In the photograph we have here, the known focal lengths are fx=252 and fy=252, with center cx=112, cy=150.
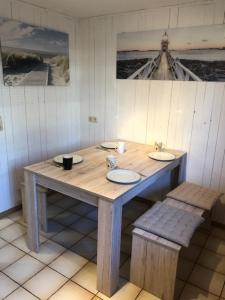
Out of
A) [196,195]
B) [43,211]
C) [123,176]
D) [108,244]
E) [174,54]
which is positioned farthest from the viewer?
[174,54]

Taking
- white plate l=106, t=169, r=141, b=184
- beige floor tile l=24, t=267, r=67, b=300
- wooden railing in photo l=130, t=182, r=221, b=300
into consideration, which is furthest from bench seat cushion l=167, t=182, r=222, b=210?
beige floor tile l=24, t=267, r=67, b=300

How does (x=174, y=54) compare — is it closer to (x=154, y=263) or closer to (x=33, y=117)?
(x=33, y=117)

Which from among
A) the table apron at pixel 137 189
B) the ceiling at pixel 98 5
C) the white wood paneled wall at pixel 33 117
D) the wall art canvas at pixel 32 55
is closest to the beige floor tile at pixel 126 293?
the table apron at pixel 137 189

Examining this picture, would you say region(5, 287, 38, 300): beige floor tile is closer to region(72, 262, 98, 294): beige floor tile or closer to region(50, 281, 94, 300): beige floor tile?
region(50, 281, 94, 300): beige floor tile

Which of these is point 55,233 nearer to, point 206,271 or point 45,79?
point 206,271

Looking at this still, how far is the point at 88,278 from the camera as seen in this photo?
1918 mm

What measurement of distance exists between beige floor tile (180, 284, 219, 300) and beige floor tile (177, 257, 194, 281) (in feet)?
0.33

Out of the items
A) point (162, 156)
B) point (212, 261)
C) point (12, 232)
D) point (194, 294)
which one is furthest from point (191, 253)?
point (12, 232)

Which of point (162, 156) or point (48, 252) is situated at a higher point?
point (162, 156)

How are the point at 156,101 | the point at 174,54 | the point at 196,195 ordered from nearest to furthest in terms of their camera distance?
the point at 196,195
the point at 174,54
the point at 156,101

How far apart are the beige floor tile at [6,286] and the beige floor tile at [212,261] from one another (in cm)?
148

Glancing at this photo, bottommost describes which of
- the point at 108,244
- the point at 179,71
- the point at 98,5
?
the point at 108,244

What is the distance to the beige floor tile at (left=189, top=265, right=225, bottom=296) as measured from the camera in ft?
6.10

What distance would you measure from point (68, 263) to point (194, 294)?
0.99 metres
